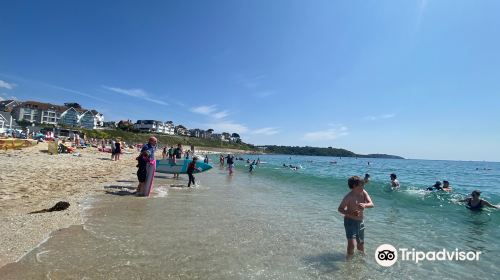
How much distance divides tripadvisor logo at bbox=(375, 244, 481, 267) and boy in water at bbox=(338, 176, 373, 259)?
0.56 m

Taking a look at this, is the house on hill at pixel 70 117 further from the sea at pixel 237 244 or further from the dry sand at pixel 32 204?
the sea at pixel 237 244

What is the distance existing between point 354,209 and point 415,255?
1962mm

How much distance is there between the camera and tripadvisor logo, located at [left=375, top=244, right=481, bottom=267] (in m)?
6.16

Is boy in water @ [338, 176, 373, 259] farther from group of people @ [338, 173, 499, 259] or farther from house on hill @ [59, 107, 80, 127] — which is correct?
house on hill @ [59, 107, 80, 127]

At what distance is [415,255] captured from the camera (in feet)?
21.4

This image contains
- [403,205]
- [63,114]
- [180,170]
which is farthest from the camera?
[63,114]

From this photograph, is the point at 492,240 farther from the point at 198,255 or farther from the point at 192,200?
the point at 192,200

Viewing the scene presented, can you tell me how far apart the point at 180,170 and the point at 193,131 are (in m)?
183

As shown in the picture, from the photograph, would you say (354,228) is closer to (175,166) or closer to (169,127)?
(175,166)

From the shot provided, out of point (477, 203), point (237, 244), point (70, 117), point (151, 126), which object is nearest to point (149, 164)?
point (237, 244)

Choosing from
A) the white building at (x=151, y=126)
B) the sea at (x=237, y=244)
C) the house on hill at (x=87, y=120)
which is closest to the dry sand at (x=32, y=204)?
the sea at (x=237, y=244)

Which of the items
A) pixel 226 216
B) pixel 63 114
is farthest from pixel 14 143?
pixel 63 114

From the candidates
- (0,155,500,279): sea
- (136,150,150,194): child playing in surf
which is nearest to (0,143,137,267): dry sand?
(0,155,500,279): sea

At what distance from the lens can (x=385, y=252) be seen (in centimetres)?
647
